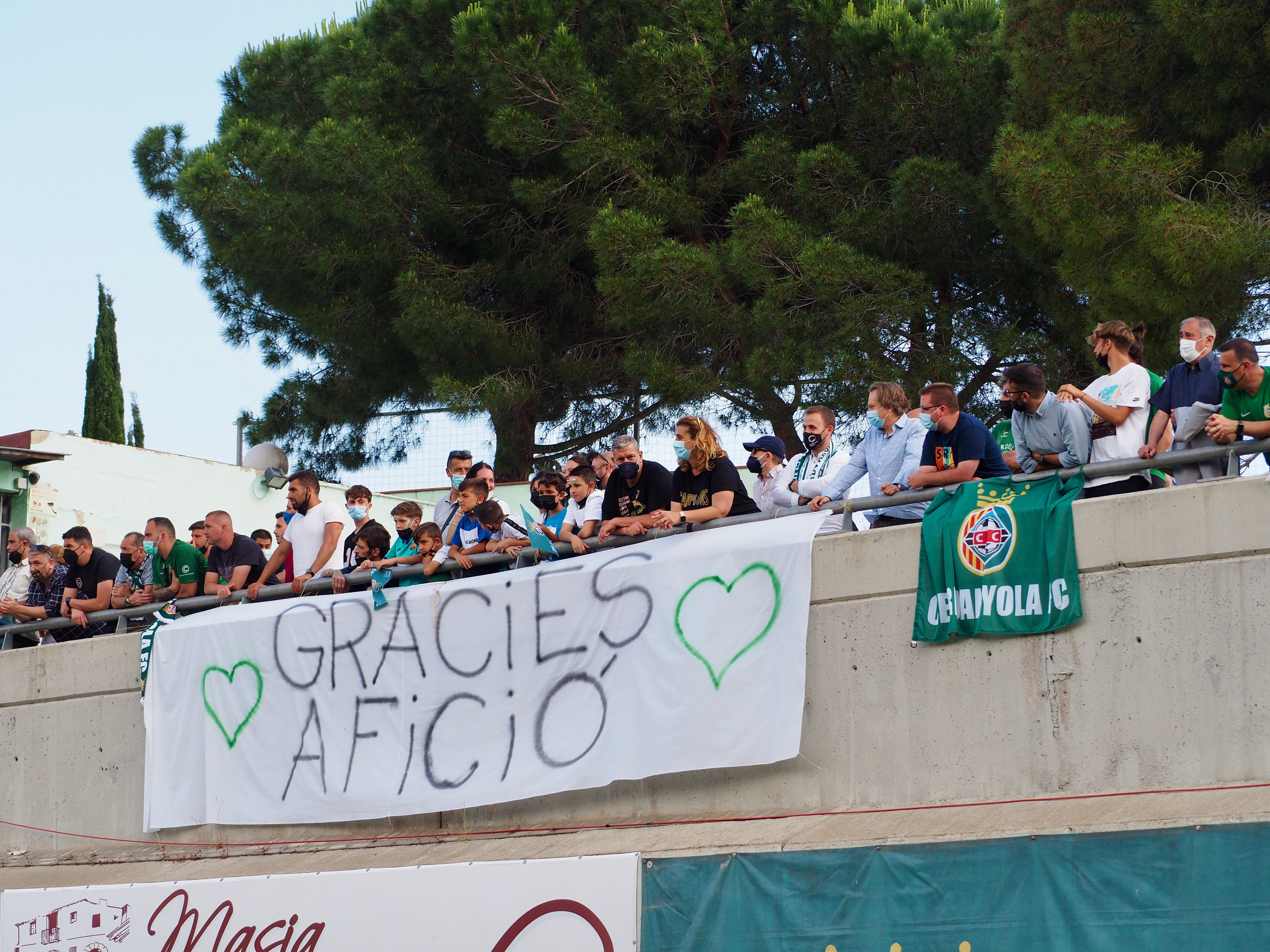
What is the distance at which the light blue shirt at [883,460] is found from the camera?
816 cm

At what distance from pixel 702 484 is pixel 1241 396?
3.06 m

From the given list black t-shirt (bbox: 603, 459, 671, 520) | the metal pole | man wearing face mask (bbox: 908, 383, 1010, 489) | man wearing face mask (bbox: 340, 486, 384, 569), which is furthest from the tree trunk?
man wearing face mask (bbox: 908, 383, 1010, 489)

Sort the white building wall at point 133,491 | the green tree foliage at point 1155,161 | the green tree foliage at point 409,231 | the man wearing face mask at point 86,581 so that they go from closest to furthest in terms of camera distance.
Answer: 1. the green tree foliage at point 1155,161
2. the man wearing face mask at point 86,581
3. the green tree foliage at point 409,231
4. the white building wall at point 133,491

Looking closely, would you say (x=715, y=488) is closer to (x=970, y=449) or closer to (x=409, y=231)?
(x=970, y=449)

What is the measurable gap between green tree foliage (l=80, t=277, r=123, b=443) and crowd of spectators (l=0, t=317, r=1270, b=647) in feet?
56.0

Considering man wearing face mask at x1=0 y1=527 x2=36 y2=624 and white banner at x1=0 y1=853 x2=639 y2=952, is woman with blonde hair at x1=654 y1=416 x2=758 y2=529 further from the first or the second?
man wearing face mask at x1=0 y1=527 x2=36 y2=624

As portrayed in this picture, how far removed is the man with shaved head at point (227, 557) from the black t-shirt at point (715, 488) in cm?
402

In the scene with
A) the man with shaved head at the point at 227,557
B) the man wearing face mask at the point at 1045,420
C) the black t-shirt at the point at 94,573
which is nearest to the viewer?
the man wearing face mask at the point at 1045,420

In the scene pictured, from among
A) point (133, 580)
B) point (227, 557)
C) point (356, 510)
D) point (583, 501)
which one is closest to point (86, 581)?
point (133, 580)

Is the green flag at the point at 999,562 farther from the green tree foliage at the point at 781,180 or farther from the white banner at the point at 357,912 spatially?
the green tree foliage at the point at 781,180

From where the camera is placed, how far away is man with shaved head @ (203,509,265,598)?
35.7ft

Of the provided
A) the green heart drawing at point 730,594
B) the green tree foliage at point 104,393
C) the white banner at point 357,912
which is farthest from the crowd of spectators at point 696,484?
the green tree foliage at point 104,393

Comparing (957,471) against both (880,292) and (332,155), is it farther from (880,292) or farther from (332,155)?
(332,155)

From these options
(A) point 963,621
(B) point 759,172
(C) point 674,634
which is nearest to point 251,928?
(C) point 674,634
